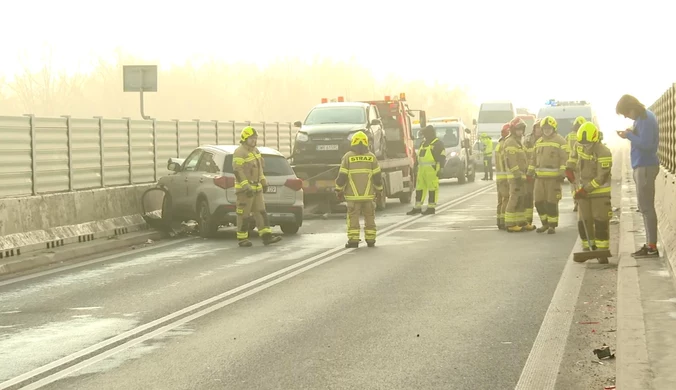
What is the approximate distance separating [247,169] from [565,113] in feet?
80.8

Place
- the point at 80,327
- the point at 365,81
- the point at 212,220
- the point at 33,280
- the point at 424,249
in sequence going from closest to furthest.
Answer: the point at 80,327 → the point at 33,280 → the point at 424,249 → the point at 212,220 → the point at 365,81

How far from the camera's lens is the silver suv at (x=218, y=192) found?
20125 millimetres

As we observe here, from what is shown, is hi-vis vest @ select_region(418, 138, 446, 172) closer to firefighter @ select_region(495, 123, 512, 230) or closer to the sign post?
firefighter @ select_region(495, 123, 512, 230)

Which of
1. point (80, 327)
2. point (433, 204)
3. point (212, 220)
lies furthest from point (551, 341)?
point (433, 204)

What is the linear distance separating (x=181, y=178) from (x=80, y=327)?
1077cm

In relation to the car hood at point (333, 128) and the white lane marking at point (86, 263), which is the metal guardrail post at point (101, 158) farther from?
the car hood at point (333, 128)

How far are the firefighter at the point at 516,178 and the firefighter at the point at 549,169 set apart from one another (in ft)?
1.60

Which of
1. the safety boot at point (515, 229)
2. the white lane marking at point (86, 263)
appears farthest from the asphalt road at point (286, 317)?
the safety boot at point (515, 229)

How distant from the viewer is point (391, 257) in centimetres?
1656

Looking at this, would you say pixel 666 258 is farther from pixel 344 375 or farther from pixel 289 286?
pixel 344 375

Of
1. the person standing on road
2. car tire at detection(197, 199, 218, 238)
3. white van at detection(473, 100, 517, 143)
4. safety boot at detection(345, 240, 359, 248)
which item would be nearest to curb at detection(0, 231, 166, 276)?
car tire at detection(197, 199, 218, 238)

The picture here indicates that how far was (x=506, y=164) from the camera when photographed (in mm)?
20859

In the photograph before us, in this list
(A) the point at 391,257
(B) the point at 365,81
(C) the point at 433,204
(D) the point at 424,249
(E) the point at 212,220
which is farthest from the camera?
(B) the point at 365,81

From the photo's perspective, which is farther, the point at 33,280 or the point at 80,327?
the point at 33,280
